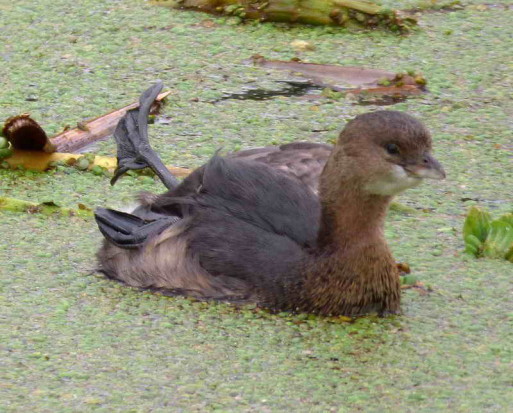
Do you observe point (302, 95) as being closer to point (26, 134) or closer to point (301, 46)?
point (301, 46)

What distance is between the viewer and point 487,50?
634cm

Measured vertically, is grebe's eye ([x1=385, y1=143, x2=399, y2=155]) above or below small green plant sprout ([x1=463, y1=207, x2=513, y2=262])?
above

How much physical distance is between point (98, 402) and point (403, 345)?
978 millimetres

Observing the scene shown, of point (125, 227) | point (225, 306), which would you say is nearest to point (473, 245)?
point (225, 306)

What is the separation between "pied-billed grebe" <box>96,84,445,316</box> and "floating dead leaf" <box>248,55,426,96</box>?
1783 mm

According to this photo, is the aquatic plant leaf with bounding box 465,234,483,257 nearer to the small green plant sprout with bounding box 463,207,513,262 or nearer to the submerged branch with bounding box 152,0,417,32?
the small green plant sprout with bounding box 463,207,513,262

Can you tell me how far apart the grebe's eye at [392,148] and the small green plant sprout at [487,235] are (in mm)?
555

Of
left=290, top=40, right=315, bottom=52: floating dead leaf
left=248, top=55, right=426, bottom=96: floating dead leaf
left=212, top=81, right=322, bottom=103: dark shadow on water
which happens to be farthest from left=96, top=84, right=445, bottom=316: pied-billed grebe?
left=290, top=40, right=315, bottom=52: floating dead leaf

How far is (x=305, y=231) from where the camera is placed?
409cm

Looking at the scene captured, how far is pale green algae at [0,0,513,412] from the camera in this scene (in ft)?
11.5

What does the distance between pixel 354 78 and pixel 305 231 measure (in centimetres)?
206

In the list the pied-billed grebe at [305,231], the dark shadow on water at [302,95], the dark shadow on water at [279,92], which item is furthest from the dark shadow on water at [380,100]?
the pied-billed grebe at [305,231]

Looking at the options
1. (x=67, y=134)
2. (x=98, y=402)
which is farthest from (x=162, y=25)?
(x=98, y=402)

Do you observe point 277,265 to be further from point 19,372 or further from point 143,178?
point 143,178
